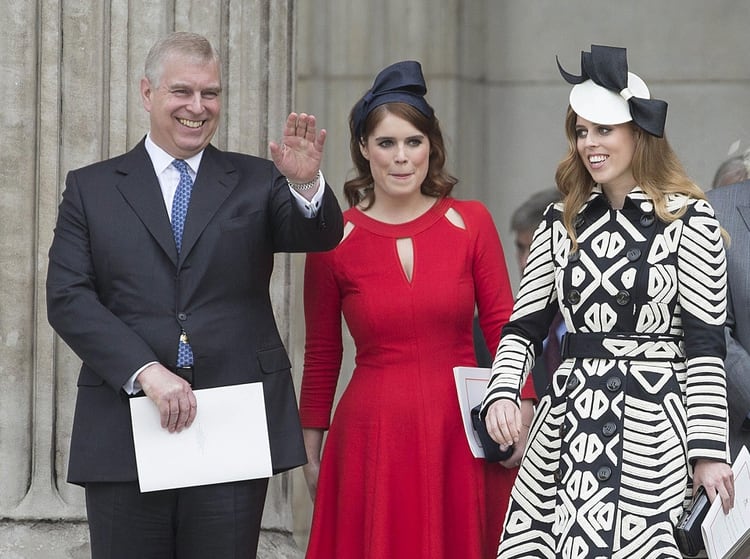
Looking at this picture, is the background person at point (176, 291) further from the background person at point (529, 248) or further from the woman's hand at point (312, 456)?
the background person at point (529, 248)

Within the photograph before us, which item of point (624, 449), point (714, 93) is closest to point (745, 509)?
point (624, 449)

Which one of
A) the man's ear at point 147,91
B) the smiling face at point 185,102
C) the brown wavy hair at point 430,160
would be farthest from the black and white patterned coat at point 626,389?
the man's ear at point 147,91

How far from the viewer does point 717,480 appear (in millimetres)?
3807

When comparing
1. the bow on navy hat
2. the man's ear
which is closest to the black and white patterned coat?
the bow on navy hat

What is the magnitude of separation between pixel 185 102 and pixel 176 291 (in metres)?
0.50

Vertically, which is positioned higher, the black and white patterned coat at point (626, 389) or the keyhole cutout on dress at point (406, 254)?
the keyhole cutout on dress at point (406, 254)

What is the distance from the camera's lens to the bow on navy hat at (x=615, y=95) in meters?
4.04

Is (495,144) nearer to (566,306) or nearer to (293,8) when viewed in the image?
(293,8)

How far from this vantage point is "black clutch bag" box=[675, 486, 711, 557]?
3.79 meters

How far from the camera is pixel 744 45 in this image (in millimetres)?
7352

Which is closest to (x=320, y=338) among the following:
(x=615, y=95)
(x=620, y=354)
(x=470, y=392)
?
(x=470, y=392)

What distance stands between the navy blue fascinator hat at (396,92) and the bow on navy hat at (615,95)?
0.73 metres

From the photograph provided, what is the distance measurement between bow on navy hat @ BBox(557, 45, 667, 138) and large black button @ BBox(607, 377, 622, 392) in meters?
0.62

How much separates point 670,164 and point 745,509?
91 centimetres
